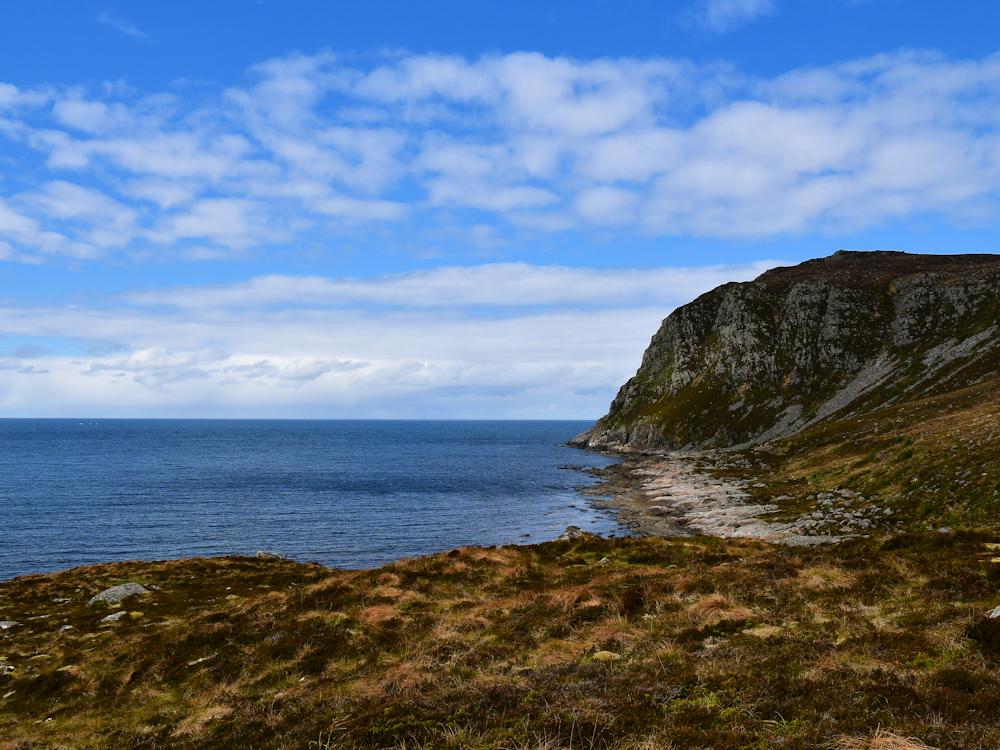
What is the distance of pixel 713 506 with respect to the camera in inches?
2714

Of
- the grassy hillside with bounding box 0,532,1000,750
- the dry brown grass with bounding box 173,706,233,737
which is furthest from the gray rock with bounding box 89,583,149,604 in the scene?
the dry brown grass with bounding box 173,706,233,737

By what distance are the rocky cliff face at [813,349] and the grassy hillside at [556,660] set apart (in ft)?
325

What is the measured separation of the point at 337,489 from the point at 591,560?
86602mm

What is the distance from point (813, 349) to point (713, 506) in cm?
9329

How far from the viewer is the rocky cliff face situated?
383 feet

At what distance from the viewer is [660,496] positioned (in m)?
85.3

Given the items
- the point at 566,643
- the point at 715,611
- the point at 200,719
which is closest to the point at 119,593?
the point at 200,719

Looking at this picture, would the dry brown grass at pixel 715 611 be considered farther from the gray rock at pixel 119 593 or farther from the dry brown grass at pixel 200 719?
the gray rock at pixel 119 593

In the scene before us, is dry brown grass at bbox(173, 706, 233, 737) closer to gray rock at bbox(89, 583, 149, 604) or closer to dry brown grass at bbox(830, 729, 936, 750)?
dry brown grass at bbox(830, 729, 936, 750)

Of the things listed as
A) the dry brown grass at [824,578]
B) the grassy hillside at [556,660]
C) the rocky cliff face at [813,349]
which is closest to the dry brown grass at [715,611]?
the grassy hillside at [556,660]

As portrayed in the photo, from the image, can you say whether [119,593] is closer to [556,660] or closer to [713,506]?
[556,660]

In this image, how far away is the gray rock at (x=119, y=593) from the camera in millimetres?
31578

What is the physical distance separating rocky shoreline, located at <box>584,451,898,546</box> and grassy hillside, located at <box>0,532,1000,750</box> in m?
20.7

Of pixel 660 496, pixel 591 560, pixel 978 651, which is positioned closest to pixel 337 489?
pixel 660 496
